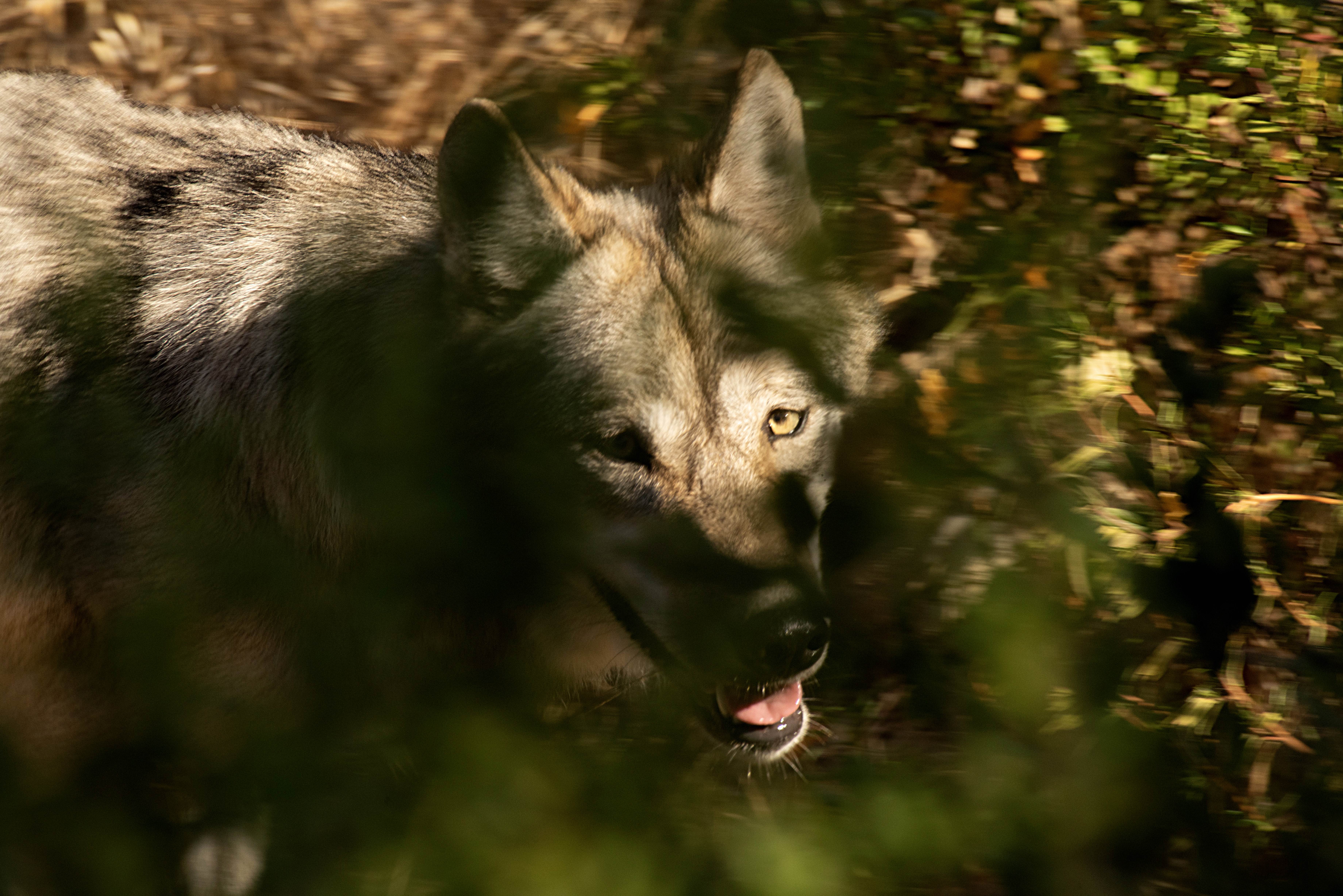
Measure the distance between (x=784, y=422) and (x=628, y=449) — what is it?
36cm

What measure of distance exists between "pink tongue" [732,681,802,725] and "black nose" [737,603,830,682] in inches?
18.9

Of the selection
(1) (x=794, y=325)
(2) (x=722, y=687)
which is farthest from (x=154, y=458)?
→ (1) (x=794, y=325)

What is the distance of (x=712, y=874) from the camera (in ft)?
3.12

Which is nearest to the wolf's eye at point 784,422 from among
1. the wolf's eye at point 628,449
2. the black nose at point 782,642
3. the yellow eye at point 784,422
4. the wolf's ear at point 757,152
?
the yellow eye at point 784,422

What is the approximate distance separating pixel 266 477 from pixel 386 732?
60.3 inches

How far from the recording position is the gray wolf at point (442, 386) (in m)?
1.63

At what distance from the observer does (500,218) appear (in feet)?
7.55

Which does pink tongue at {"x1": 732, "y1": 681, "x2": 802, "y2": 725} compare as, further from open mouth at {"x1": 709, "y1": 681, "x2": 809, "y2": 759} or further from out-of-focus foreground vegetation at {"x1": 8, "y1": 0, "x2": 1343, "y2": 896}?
out-of-focus foreground vegetation at {"x1": 8, "y1": 0, "x2": 1343, "y2": 896}

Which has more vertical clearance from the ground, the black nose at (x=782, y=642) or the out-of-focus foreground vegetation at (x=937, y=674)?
the out-of-focus foreground vegetation at (x=937, y=674)

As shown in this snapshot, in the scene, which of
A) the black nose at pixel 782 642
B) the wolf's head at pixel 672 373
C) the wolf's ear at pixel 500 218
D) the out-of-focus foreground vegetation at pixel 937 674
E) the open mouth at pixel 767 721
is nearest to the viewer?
the out-of-focus foreground vegetation at pixel 937 674

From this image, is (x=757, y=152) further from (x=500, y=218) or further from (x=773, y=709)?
(x=773, y=709)

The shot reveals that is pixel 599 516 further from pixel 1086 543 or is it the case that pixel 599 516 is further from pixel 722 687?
pixel 1086 543

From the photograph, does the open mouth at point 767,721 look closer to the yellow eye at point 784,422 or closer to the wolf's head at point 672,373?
the wolf's head at point 672,373

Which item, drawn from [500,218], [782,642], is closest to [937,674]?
[782,642]
